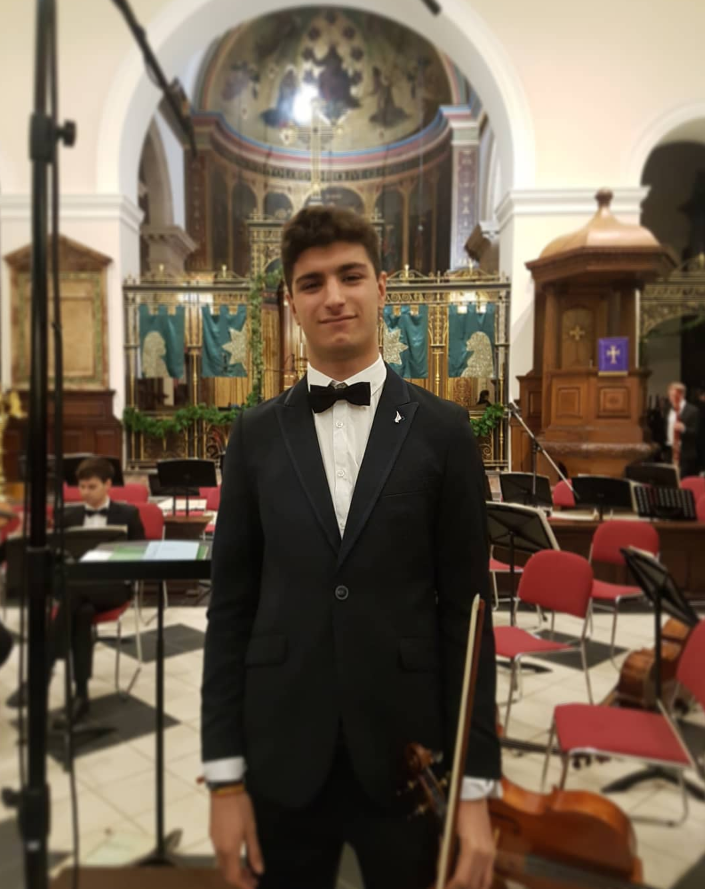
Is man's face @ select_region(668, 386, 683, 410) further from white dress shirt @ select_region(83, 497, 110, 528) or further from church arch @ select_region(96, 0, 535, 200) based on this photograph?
white dress shirt @ select_region(83, 497, 110, 528)

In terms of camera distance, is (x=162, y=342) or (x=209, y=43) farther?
(x=162, y=342)

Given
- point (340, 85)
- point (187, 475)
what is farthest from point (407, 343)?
point (340, 85)

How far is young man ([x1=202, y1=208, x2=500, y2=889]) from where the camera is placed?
122 centimetres

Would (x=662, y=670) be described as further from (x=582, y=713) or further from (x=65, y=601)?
(x=65, y=601)

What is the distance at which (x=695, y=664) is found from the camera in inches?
90.4

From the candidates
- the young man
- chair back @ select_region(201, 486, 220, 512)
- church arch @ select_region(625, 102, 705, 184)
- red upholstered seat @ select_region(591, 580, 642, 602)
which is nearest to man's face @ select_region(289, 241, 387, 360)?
the young man

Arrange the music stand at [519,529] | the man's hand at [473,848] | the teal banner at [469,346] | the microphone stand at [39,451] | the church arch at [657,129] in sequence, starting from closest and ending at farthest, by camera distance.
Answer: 1. the microphone stand at [39,451]
2. the man's hand at [473,848]
3. the teal banner at [469,346]
4. the music stand at [519,529]
5. the church arch at [657,129]

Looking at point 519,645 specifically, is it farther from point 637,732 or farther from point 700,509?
point 700,509

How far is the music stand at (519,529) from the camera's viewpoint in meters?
2.81

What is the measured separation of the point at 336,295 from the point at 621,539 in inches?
145

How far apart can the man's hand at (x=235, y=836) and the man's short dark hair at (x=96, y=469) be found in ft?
6.50

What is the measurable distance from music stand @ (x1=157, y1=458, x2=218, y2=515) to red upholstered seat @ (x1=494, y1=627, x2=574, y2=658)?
6.01ft

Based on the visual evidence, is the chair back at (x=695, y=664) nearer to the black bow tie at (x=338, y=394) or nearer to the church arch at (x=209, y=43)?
the black bow tie at (x=338, y=394)

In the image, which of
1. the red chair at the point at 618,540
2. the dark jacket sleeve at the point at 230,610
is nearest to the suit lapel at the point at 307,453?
the dark jacket sleeve at the point at 230,610
